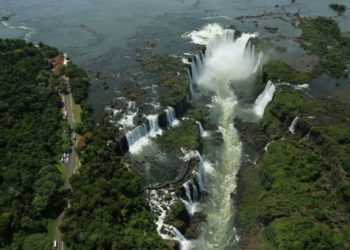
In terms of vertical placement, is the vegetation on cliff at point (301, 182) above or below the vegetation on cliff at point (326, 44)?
below

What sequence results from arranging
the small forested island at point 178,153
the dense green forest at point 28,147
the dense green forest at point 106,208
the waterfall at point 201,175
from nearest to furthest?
the dense green forest at point 106,208, the dense green forest at point 28,147, the small forested island at point 178,153, the waterfall at point 201,175

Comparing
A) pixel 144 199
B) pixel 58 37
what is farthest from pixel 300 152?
pixel 58 37

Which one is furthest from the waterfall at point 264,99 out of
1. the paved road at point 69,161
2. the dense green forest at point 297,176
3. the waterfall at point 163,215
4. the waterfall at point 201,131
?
the paved road at point 69,161

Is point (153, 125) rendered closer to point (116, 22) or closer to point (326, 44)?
point (116, 22)

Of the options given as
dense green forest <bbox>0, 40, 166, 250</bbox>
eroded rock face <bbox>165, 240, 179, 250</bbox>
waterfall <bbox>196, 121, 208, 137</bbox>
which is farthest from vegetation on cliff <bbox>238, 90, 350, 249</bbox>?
dense green forest <bbox>0, 40, 166, 250</bbox>

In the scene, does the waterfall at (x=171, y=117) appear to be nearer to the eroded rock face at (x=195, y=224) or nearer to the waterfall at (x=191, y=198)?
the waterfall at (x=191, y=198)

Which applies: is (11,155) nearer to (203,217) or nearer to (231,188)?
(203,217)

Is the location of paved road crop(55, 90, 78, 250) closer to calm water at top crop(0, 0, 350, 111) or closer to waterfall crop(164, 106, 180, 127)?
calm water at top crop(0, 0, 350, 111)
